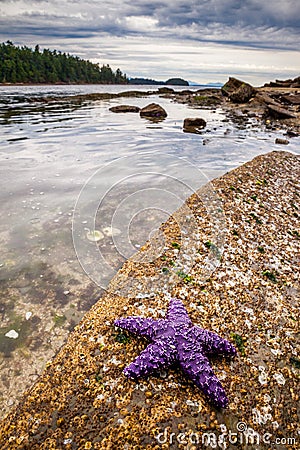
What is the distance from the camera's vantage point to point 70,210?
7527mm

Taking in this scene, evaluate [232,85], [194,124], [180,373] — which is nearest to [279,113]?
[194,124]

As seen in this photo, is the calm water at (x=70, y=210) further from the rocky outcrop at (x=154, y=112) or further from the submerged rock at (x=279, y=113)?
the rocky outcrop at (x=154, y=112)

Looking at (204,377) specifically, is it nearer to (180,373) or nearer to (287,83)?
(180,373)

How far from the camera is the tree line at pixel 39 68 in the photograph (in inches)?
3787

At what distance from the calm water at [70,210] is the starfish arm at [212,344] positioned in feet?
6.54

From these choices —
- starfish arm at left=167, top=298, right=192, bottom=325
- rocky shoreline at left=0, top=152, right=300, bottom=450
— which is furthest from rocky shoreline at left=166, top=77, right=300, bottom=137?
starfish arm at left=167, top=298, right=192, bottom=325

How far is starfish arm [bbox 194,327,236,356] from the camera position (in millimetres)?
3232

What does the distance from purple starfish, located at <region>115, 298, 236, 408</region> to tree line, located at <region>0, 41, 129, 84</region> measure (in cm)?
11165

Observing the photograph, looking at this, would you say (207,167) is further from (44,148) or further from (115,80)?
(115,80)

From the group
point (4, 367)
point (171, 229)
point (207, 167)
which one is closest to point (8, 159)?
point (207, 167)

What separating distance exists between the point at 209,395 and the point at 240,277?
2253 millimetres

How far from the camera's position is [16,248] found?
19.3ft

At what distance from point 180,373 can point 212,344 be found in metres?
0.46

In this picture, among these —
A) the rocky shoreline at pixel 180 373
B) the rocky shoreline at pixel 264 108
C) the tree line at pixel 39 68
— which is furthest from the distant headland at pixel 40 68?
the rocky shoreline at pixel 180 373
